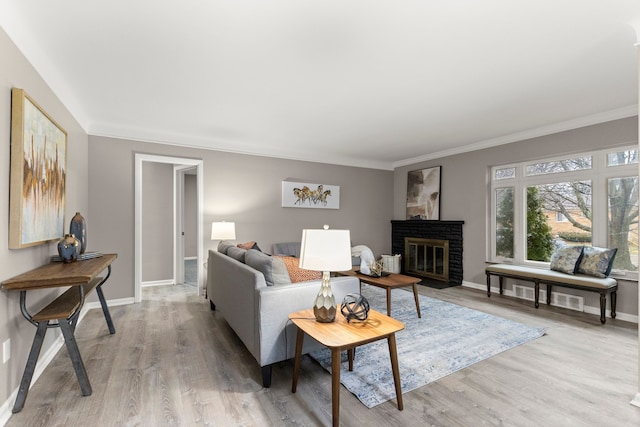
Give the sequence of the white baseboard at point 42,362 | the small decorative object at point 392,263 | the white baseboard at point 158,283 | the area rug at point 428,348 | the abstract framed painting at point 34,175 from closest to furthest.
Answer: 1. the white baseboard at point 42,362
2. the abstract framed painting at point 34,175
3. the area rug at point 428,348
4. the white baseboard at point 158,283
5. the small decorative object at point 392,263

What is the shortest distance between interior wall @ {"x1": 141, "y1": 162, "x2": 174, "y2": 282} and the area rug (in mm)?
3784

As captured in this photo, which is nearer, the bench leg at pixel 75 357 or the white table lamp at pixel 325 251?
the white table lamp at pixel 325 251

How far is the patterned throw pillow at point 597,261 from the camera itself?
3.49 metres

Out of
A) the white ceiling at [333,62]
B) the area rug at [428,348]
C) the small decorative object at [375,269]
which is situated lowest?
the area rug at [428,348]

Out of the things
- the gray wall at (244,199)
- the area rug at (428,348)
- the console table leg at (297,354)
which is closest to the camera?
the console table leg at (297,354)

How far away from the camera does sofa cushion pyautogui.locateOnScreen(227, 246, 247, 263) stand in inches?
114

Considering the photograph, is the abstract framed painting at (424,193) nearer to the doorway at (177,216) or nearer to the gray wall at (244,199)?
the gray wall at (244,199)

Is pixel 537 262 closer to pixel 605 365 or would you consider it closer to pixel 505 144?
pixel 505 144

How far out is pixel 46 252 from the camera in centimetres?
245

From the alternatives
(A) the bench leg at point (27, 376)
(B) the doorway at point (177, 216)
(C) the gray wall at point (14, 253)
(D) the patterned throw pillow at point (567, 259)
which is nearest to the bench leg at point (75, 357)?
(A) the bench leg at point (27, 376)

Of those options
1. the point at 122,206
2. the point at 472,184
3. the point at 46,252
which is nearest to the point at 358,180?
the point at 472,184

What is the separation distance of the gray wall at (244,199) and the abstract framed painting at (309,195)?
100 mm

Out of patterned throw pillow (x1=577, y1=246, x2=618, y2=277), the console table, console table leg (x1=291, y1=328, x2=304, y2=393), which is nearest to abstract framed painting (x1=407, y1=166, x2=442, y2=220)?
patterned throw pillow (x1=577, y1=246, x2=618, y2=277)

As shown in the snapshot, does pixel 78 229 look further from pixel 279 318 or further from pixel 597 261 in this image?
pixel 597 261
